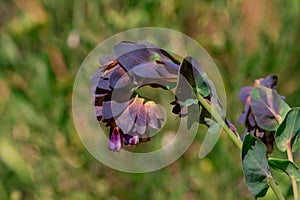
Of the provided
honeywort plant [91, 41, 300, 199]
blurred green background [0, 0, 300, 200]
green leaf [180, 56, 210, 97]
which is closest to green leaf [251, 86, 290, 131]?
honeywort plant [91, 41, 300, 199]

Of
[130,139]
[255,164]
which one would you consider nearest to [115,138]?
[130,139]

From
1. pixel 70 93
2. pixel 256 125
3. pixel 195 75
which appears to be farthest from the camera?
pixel 70 93

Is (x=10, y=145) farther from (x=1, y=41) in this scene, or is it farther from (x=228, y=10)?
(x=228, y=10)

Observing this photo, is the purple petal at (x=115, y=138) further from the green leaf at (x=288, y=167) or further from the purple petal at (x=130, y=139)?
the green leaf at (x=288, y=167)

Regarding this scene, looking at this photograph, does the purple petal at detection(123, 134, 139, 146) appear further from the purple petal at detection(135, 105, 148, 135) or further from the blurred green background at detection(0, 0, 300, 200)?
the blurred green background at detection(0, 0, 300, 200)

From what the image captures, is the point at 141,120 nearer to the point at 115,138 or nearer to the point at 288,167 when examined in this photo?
the point at 115,138

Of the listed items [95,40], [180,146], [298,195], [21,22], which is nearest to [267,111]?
[298,195]

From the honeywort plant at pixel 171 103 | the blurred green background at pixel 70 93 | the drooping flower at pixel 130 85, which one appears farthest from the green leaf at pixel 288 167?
the blurred green background at pixel 70 93
